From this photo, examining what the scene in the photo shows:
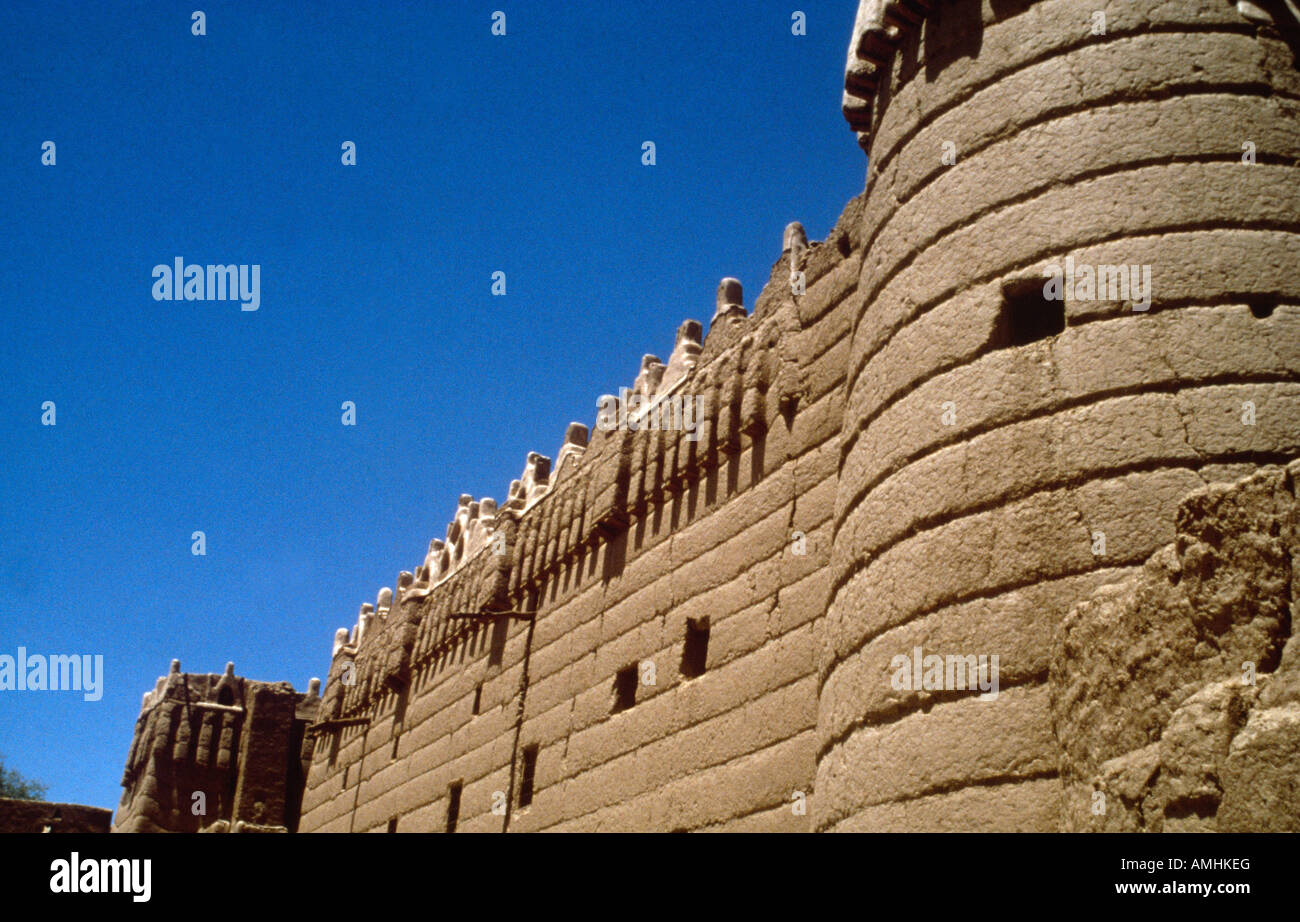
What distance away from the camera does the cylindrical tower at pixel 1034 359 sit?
539cm

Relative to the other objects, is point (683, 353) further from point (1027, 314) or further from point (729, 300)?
point (1027, 314)

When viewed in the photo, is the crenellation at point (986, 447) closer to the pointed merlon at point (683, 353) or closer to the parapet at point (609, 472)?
the parapet at point (609, 472)

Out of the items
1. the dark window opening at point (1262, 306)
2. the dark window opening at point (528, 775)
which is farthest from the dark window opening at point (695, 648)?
the dark window opening at point (1262, 306)

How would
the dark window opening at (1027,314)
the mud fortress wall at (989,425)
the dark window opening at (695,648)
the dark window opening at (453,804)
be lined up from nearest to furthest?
the mud fortress wall at (989,425), the dark window opening at (1027,314), the dark window opening at (695,648), the dark window opening at (453,804)

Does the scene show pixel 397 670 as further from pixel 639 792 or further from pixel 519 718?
pixel 639 792

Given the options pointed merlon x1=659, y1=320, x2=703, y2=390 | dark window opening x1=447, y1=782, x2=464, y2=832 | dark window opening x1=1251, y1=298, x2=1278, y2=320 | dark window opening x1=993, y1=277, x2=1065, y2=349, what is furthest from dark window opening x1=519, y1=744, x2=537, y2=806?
dark window opening x1=1251, y1=298, x2=1278, y2=320

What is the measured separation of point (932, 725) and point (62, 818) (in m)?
23.3

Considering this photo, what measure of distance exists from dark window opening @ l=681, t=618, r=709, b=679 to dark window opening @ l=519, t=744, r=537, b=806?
9.61 feet

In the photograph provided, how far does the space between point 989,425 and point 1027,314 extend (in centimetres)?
79

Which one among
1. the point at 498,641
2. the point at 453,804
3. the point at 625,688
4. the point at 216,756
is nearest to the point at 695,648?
the point at 625,688

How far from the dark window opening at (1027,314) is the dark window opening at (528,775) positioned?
7.48 m

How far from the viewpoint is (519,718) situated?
41.7 feet
